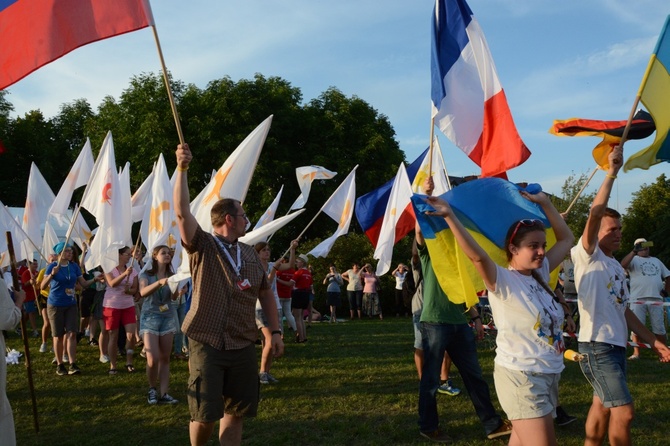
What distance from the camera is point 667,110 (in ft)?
15.9

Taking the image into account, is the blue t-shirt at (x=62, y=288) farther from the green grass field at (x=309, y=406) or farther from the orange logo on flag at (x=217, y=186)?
the orange logo on flag at (x=217, y=186)

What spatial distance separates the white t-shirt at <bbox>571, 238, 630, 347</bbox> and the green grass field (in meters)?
1.75

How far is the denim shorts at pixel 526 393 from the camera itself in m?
3.52

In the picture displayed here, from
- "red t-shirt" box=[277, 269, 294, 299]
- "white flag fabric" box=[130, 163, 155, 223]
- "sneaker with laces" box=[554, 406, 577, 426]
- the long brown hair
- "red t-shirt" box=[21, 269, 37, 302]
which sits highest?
"white flag fabric" box=[130, 163, 155, 223]

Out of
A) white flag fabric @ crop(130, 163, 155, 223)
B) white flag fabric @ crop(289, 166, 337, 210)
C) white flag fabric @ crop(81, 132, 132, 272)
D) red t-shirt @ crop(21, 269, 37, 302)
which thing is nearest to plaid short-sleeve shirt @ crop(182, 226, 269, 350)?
white flag fabric @ crop(81, 132, 132, 272)

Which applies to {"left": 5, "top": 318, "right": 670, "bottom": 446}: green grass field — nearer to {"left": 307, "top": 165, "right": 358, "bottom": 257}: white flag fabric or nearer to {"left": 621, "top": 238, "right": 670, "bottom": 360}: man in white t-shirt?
{"left": 621, "top": 238, "right": 670, "bottom": 360}: man in white t-shirt

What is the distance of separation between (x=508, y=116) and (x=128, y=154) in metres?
31.0

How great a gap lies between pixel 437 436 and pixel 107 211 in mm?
6592

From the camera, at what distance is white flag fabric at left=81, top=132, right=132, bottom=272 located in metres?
9.57

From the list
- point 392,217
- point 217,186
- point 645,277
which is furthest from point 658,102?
point 645,277

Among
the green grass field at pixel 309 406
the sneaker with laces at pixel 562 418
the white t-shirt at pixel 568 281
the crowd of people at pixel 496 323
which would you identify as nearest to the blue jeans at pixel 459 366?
the crowd of people at pixel 496 323

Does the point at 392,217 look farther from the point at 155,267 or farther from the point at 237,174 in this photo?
the point at 155,267

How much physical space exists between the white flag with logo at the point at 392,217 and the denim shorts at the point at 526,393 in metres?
5.20

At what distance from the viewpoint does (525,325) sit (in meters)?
3.62
